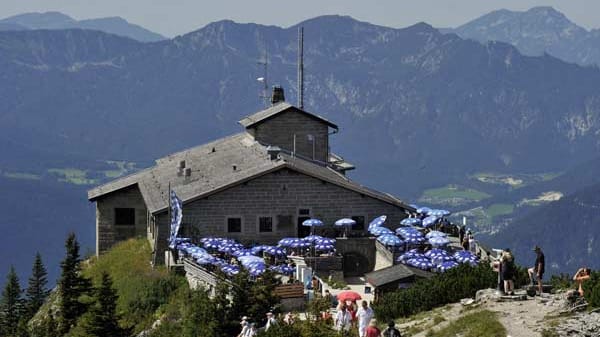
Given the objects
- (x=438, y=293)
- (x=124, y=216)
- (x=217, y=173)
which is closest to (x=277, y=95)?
(x=124, y=216)

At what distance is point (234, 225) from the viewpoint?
57562 mm

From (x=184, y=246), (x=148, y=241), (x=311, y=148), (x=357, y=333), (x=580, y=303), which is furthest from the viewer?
(x=311, y=148)

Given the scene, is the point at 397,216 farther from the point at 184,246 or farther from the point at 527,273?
the point at 527,273

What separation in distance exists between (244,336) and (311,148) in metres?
42.1

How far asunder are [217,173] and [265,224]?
807 centimetres

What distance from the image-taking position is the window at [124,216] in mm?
69500

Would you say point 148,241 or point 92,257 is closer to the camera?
point 148,241

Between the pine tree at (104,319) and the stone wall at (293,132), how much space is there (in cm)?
3437

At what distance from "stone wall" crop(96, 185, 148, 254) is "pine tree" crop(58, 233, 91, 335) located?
465 inches

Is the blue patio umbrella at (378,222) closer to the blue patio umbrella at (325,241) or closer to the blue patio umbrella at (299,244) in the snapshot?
the blue patio umbrella at (325,241)

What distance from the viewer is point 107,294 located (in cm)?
4216

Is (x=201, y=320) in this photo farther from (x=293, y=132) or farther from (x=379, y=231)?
(x=293, y=132)

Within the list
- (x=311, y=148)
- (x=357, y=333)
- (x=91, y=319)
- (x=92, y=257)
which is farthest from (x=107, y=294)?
(x=311, y=148)

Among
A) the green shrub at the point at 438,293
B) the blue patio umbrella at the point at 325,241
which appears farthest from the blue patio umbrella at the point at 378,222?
the green shrub at the point at 438,293
